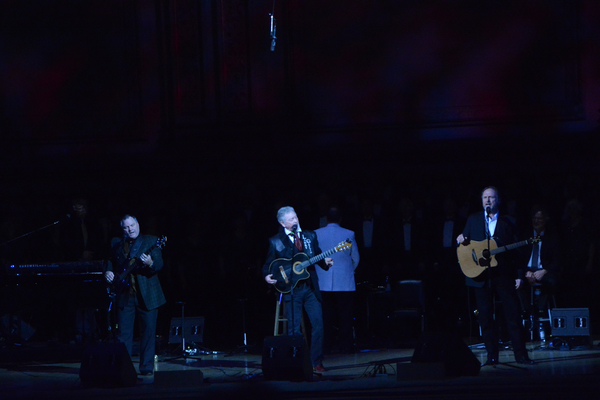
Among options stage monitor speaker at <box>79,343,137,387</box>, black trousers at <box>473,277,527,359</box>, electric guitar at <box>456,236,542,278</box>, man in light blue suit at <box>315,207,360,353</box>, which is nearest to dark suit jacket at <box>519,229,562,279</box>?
electric guitar at <box>456,236,542,278</box>

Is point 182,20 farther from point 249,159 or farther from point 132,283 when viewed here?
point 132,283

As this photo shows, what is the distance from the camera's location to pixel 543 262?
8898 mm

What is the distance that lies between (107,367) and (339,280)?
2.82 meters

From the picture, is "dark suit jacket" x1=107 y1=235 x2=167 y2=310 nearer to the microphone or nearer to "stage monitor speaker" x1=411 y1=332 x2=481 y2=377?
"stage monitor speaker" x1=411 y1=332 x2=481 y2=377

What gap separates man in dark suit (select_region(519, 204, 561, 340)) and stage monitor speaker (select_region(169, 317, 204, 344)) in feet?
11.6

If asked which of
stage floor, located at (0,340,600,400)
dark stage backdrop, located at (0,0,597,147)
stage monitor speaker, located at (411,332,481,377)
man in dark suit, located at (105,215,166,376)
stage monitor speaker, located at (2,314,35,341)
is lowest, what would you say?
stage floor, located at (0,340,600,400)

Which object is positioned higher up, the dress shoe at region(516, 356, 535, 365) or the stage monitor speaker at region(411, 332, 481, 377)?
the stage monitor speaker at region(411, 332, 481, 377)

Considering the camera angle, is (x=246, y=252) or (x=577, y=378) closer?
(x=577, y=378)

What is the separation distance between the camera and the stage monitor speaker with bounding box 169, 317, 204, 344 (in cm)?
913

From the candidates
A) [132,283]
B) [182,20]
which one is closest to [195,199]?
[182,20]

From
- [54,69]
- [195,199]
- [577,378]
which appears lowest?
[577,378]

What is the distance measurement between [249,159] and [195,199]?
97 cm

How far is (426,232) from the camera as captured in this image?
10.0m

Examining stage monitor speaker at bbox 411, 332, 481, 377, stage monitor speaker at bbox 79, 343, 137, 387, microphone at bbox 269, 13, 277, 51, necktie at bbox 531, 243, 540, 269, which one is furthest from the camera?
microphone at bbox 269, 13, 277, 51
